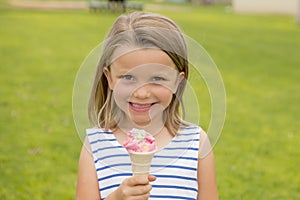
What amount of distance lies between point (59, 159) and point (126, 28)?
3196 millimetres

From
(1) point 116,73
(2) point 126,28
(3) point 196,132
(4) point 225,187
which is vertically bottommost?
(4) point 225,187

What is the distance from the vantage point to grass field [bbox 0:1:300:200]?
4457mm

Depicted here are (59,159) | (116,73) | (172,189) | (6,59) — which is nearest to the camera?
(116,73)

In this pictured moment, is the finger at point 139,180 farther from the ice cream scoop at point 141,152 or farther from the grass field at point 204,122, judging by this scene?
the grass field at point 204,122

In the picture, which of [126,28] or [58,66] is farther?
[58,66]

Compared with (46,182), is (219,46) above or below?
below

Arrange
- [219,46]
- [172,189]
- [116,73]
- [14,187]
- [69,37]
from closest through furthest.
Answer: [116,73]
[172,189]
[14,187]
[219,46]
[69,37]

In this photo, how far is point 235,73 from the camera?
396 inches

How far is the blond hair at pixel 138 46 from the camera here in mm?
1852

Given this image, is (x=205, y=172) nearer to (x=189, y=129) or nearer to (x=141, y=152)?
(x=189, y=129)

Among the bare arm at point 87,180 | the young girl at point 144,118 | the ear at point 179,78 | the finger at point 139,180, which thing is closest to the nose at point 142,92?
the young girl at point 144,118

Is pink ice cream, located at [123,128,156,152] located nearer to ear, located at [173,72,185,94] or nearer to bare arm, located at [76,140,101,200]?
ear, located at [173,72,185,94]

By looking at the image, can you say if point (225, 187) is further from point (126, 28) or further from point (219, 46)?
point (219, 46)

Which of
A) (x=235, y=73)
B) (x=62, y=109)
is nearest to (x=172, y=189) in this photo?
(x=62, y=109)
